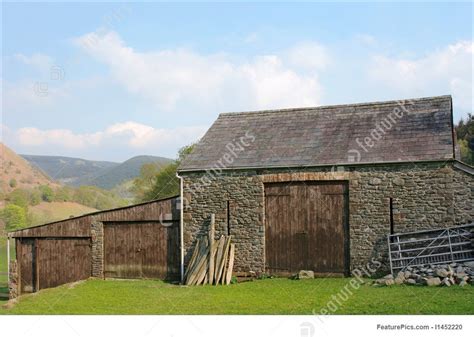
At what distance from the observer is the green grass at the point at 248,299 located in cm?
1187

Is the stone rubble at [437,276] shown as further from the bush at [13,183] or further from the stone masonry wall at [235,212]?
the bush at [13,183]

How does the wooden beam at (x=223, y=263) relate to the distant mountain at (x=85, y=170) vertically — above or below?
below

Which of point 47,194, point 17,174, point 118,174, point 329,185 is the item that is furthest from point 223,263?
point 118,174

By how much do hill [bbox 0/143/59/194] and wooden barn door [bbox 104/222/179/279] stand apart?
56.8 metres

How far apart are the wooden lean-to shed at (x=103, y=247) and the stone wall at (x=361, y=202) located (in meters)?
0.95

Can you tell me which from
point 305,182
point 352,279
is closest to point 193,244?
point 305,182

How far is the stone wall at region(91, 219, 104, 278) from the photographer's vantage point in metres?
20.2

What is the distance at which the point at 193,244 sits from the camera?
19.0 m

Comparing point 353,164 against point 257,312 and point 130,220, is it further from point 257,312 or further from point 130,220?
point 130,220

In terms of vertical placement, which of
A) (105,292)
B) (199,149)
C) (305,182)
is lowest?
(105,292)

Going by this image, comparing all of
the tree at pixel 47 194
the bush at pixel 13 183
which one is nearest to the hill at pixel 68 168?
the bush at pixel 13 183
